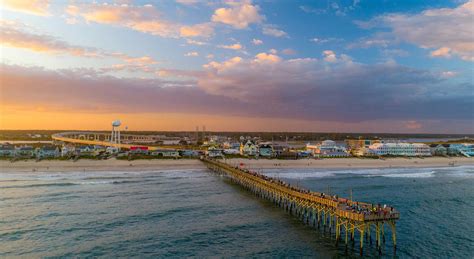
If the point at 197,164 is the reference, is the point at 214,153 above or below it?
above

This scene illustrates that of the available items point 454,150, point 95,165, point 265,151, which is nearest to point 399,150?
point 454,150

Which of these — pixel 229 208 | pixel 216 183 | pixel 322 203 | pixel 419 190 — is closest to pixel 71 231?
pixel 229 208

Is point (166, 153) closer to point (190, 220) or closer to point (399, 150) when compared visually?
point (190, 220)

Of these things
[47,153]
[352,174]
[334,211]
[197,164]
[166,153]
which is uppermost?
[47,153]

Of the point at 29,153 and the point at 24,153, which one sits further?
the point at 29,153

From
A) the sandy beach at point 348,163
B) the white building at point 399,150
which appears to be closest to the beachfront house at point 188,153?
the sandy beach at point 348,163

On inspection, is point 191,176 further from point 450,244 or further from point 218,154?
point 450,244
